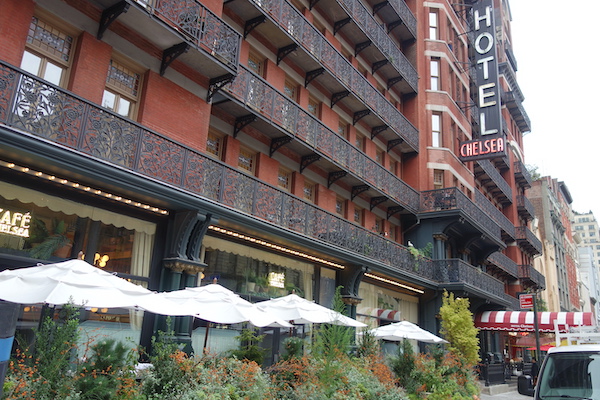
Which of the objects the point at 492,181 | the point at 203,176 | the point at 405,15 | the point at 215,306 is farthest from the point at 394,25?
the point at 215,306

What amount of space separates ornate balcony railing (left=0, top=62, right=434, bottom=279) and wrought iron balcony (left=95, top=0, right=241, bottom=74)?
2661 millimetres

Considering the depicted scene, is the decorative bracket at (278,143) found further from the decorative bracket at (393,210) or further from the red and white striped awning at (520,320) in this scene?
the red and white striped awning at (520,320)

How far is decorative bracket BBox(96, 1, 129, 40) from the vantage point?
10.9 m

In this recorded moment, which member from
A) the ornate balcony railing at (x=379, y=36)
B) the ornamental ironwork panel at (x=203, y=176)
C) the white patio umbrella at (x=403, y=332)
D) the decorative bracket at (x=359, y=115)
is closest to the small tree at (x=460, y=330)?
the white patio umbrella at (x=403, y=332)

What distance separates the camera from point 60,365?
6637 millimetres

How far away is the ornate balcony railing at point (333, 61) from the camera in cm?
1698

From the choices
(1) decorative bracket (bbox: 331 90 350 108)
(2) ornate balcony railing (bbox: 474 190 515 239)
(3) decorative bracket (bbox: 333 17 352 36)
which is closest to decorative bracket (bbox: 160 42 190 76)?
(1) decorative bracket (bbox: 331 90 350 108)

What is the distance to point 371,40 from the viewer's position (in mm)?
23266

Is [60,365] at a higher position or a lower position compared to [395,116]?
lower

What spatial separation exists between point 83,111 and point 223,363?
5.71 m

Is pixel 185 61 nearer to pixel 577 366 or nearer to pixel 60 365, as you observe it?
pixel 60 365

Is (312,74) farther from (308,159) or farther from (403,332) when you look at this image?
(403,332)

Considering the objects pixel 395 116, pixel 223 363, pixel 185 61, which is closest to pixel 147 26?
pixel 185 61

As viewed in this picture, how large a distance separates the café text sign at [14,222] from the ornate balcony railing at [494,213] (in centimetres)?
2726
